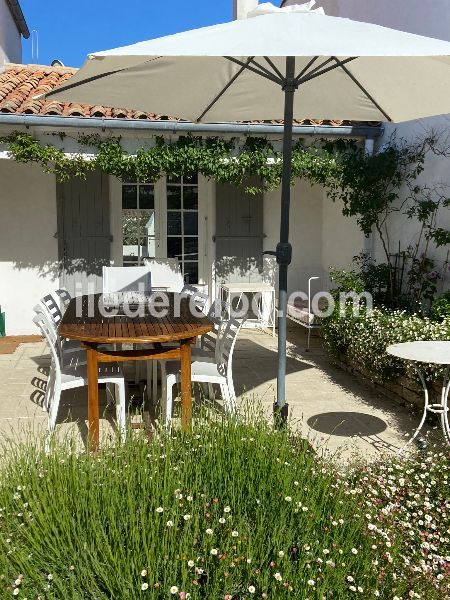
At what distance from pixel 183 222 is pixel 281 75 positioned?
17.5ft

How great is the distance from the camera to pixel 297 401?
5.39 meters

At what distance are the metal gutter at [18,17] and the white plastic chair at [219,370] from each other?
11324 millimetres

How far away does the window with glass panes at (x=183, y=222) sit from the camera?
8781mm

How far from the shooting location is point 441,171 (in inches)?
248

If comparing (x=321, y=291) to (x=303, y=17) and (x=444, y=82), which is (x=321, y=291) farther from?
(x=303, y=17)

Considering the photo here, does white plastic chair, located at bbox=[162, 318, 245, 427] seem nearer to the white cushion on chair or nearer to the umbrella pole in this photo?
the white cushion on chair

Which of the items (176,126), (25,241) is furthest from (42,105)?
(25,241)

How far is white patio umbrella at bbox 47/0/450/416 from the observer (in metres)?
2.58

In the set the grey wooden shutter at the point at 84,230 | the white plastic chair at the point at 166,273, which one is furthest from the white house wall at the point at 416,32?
the grey wooden shutter at the point at 84,230

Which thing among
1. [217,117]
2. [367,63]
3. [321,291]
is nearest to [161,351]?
[217,117]

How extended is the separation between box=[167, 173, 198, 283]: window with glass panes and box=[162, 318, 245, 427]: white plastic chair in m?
4.21

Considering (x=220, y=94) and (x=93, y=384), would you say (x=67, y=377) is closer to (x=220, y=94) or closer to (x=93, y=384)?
(x=93, y=384)

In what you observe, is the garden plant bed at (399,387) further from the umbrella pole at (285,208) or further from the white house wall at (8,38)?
the white house wall at (8,38)

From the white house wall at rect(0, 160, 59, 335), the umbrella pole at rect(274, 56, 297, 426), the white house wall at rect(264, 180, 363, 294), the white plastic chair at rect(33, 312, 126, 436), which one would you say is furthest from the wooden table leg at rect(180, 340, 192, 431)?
the white house wall at rect(264, 180, 363, 294)
